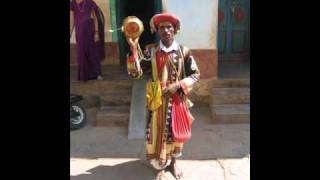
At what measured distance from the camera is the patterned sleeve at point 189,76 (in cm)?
459

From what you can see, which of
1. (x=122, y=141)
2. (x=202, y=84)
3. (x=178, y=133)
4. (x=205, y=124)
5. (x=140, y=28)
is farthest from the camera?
(x=202, y=84)

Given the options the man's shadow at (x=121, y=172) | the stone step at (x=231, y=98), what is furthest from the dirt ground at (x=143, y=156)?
the stone step at (x=231, y=98)

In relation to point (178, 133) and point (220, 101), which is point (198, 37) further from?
point (178, 133)

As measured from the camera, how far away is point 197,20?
23.5 ft

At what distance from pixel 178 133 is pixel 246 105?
2692 millimetres

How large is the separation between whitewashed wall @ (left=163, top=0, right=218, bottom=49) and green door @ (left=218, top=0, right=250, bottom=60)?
55.0 inches

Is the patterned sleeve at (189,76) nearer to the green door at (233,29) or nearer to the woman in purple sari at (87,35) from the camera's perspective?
the woman in purple sari at (87,35)

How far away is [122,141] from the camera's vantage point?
6.21m

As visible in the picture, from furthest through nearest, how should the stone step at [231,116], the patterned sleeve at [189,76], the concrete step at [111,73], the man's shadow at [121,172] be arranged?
the concrete step at [111,73] → the stone step at [231,116] → the man's shadow at [121,172] → the patterned sleeve at [189,76]

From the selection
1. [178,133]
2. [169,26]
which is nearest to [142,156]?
[178,133]

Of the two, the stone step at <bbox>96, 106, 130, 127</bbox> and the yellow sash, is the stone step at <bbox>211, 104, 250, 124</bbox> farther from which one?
the yellow sash

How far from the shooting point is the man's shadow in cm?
505

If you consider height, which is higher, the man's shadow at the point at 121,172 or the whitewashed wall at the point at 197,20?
the whitewashed wall at the point at 197,20

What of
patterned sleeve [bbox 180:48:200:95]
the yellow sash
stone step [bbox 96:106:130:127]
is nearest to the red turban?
the yellow sash
